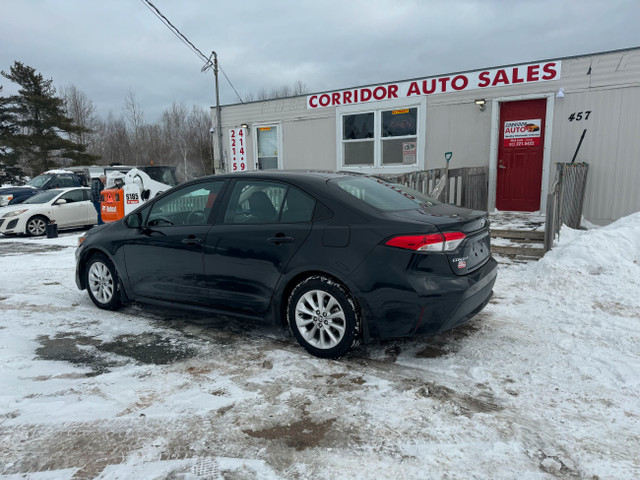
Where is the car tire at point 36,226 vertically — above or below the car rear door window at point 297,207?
below

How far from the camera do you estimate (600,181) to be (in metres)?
8.95

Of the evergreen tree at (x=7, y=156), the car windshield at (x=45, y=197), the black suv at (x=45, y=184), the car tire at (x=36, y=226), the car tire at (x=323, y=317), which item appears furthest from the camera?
the evergreen tree at (x=7, y=156)

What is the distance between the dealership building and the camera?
28.6 feet

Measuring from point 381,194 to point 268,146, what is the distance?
10.1 metres

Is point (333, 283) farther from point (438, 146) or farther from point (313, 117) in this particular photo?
point (313, 117)

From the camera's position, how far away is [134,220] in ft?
15.7

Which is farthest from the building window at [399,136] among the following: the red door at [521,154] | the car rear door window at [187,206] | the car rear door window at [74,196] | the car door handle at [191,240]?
the car rear door window at [74,196]

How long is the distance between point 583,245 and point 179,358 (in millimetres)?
5301

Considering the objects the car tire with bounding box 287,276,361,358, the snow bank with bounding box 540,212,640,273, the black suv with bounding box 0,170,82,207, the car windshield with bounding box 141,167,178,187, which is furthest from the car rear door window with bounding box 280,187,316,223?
the black suv with bounding box 0,170,82,207

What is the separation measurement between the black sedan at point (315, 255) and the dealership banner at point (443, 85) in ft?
21.8

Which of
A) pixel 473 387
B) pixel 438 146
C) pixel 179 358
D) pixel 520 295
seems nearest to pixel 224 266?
pixel 179 358

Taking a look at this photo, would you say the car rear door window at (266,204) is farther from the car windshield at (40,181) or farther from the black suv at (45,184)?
the car windshield at (40,181)

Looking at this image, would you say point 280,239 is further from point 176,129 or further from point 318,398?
point 176,129

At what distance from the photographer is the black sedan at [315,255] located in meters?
3.30
